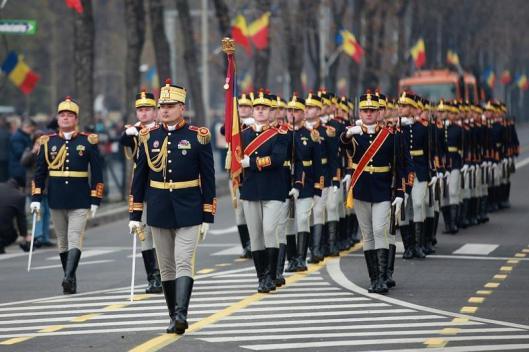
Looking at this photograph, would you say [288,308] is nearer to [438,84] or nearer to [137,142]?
[137,142]

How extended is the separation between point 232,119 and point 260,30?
1213 inches

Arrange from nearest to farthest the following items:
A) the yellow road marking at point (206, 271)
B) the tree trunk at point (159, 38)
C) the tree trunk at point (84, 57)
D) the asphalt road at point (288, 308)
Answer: the asphalt road at point (288, 308), the yellow road marking at point (206, 271), the tree trunk at point (84, 57), the tree trunk at point (159, 38)

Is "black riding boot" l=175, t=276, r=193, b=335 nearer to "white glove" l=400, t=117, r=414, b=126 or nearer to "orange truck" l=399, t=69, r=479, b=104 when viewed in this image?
"white glove" l=400, t=117, r=414, b=126

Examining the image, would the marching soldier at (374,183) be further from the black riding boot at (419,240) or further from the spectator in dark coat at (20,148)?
the spectator in dark coat at (20,148)

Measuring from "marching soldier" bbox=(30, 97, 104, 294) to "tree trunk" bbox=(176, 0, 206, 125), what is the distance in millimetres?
29643

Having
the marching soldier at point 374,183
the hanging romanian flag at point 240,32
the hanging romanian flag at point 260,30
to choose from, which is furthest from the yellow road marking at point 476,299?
the hanging romanian flag at point 240,32

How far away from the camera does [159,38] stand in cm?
4366

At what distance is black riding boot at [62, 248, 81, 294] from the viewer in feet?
60.8

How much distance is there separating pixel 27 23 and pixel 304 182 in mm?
10118

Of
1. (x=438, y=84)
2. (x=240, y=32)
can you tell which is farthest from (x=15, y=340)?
(x=438, y=84)

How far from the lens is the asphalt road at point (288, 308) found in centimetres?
1431

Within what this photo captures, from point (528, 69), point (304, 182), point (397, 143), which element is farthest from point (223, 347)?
point (528, 69)

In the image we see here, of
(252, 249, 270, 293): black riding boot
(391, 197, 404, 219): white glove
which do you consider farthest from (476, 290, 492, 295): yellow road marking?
(252, 249, 270, 293): black riding boot

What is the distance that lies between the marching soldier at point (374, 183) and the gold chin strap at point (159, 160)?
3.81 metres
